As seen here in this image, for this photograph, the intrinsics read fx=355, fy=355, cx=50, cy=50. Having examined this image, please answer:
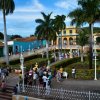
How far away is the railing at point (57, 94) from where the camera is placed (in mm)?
22528

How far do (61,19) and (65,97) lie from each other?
61542 millimetres

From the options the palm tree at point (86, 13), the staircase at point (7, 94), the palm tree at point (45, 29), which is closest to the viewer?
the staircase at point (7, 94)

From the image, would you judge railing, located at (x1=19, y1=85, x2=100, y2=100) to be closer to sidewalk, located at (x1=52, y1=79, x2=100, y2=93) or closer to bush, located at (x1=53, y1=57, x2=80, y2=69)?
sidewalk, located at (x1=52, y1=79, x2=100, y2=93)

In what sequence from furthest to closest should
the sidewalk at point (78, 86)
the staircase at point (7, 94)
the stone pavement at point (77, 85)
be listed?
the stone pavement at point (77, 85) → the sidewalk at point (78, 86) → the staircase at point (7, 94)

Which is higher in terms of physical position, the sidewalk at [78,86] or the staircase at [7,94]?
the sidewalk at [78,86]

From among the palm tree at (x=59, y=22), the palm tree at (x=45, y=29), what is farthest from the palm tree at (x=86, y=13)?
the palm tree at (x=59, y=22)

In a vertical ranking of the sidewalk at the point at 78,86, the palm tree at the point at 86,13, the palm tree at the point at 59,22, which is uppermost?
the palm tree at the point at 59,22

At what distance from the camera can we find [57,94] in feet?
80.6

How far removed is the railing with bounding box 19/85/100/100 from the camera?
22528 mm

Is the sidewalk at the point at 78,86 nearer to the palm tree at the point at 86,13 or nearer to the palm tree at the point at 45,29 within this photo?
the palm tree at the point at 86,13

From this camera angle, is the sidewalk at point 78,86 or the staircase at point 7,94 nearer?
the staircase at point 7,94

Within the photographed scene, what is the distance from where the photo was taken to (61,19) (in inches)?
3324

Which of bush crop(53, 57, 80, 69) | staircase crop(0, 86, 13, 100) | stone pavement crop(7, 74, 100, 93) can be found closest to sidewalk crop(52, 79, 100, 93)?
stone pavement crop(7, 74, 100, 93)

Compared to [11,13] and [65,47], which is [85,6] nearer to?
[11,13]
